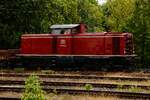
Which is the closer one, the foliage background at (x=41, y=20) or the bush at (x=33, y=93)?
the bush at (x=33, y=93)

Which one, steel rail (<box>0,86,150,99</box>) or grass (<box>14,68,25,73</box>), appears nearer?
steel rail (<box>0,86,150,99</box>)

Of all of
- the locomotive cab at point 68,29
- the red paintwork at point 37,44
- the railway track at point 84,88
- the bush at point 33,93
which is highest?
the locomotive cab at point 68,29

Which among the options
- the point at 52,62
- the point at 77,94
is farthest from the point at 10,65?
the point at 77,94

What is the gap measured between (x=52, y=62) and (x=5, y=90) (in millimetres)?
9509

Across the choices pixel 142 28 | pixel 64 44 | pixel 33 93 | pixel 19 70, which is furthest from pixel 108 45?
pixel 33 93

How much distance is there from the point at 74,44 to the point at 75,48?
286 millimetres

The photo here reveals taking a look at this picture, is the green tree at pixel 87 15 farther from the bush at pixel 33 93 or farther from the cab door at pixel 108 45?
the bush at pixel 33 93

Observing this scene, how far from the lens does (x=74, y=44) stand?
25297 mm

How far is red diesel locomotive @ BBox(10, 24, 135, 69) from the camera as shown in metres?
24.3

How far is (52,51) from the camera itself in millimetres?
26031

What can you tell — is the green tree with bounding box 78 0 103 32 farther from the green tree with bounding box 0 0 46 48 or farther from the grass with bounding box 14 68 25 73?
the grass with bounding box 14 68 25 73

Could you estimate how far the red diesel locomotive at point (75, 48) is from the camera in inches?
957

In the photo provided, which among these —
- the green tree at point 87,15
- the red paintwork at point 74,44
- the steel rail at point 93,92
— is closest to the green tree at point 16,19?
the red paintwork at point 74,44

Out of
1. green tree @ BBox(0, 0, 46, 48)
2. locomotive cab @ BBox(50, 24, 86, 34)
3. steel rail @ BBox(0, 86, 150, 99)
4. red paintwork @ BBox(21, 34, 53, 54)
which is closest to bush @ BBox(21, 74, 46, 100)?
steel rail @ BBox(0, 86, 150, 99)
